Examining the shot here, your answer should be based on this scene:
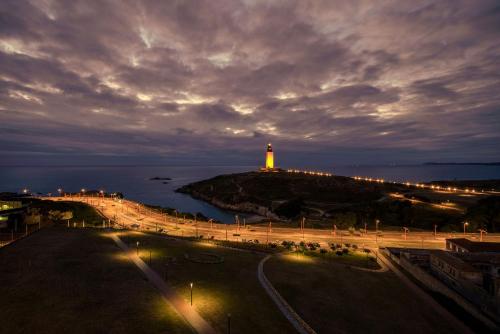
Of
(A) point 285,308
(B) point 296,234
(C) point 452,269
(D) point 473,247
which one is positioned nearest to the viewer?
(A) point 285,308

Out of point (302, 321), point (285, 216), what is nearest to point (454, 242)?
point (302, 321)

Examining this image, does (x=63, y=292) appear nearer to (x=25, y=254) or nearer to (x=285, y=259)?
(x=25, y=254)

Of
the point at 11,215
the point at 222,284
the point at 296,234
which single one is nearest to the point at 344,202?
the point at 296,234

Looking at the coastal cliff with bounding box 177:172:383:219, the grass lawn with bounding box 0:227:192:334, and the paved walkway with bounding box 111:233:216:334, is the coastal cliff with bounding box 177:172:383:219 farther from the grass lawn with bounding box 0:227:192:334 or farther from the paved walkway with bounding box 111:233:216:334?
the grass lawn with bounding box 0:227:192:334

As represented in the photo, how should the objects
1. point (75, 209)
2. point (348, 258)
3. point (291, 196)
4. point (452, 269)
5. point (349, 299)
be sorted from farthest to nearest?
point (291, 196), point (75, 209), point (348, 258), point (452, 269), point (349, 299)

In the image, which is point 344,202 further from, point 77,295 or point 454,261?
point 77,295

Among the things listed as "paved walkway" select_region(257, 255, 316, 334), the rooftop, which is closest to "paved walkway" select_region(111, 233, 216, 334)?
"paved walkway" select_region(257, 255, 316, 334)
